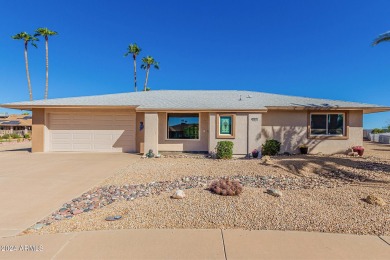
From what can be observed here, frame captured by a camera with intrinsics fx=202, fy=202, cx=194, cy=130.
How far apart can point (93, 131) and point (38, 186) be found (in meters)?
7.85

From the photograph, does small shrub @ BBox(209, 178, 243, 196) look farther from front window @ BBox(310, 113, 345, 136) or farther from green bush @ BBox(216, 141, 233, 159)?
front window @ BBox(310, 113, 345, 136)

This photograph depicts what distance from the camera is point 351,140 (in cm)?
1274

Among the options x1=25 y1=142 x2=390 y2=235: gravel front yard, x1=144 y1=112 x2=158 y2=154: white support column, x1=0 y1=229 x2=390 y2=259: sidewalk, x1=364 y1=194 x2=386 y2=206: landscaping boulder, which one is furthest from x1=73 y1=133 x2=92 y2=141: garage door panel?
x1=364 y1=194 x2=386 y2=206: landscaping boulder

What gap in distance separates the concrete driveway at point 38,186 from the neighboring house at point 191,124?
13.4ft

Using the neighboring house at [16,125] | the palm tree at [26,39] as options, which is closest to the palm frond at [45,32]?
the palm tree at [26,39]

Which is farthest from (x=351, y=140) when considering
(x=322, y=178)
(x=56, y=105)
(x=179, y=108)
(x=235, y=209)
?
(x=56, y=105)

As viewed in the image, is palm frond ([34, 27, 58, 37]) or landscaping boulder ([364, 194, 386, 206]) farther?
palm frond ([34, 27, 58, 37])

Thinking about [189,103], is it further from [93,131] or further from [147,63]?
[147,63]

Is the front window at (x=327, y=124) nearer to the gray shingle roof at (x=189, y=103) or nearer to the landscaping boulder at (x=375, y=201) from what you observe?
the gray shingle roof at (x=189, y=103)

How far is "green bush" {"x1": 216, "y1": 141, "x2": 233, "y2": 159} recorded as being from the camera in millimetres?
11088

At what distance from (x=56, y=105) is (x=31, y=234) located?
11.6m

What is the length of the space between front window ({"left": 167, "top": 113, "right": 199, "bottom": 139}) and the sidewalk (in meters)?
9.95

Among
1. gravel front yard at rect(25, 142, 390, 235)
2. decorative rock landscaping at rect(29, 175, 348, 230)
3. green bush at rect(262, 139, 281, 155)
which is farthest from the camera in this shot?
green bush at rect(262, 139, 281, 155)

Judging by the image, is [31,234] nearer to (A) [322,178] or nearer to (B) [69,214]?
(B) [69,214]
